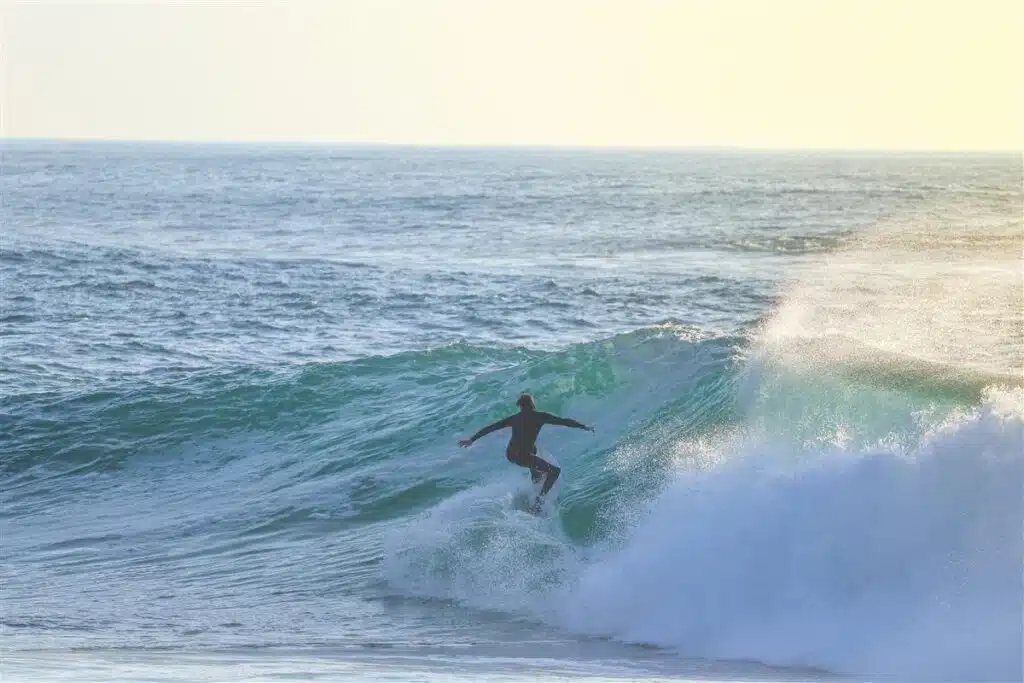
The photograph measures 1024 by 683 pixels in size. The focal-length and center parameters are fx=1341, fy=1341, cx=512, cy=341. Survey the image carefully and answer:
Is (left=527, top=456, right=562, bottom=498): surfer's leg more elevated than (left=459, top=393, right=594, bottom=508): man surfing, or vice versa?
(left=459, top=393, right=594, bottom=508): man surfing

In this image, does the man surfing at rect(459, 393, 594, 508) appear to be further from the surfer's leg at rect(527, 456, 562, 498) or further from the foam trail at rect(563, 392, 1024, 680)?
the foam trail at rect(563, 392, 1024, 680)

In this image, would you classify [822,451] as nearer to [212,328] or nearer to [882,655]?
[882,655]

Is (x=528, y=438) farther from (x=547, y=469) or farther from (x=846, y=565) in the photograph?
(x=846, y=565)

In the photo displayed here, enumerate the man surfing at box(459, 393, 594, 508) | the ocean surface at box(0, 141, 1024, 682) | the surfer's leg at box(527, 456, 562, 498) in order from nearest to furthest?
1. the ocean surface at box(0, 141, 1024, 682)
2. the man surfing at box(459, 393, 594, 508)
3. the surfer's leg at box(527, 456, 562, 498)

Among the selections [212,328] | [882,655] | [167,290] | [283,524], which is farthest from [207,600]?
[167,290]

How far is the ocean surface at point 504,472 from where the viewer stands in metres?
11.1

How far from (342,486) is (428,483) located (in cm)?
112

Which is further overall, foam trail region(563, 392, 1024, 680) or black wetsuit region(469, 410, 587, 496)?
black wetsuit region(469, 410, 587, 496)

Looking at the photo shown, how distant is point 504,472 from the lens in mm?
16688

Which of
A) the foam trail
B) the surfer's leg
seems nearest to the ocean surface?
the foam trail

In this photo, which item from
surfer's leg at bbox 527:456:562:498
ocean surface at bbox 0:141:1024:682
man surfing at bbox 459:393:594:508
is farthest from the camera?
surfer's leg at bbox 527:456:562:498

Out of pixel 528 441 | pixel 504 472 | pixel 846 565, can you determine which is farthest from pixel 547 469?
pixel 846 565

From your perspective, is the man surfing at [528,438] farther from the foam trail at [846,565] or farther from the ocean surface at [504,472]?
the foam trail at [846,565]

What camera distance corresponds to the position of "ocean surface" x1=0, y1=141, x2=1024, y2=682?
Result: 11109 millimetres
